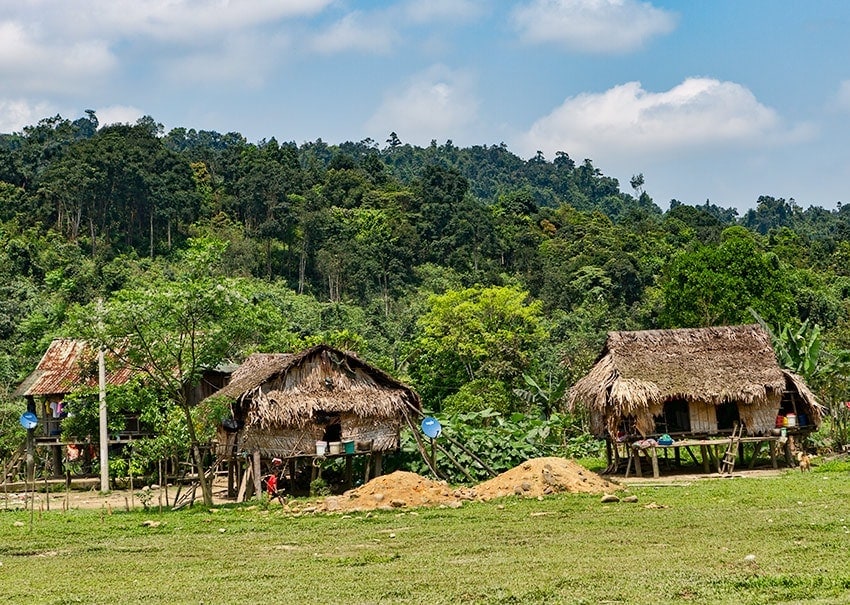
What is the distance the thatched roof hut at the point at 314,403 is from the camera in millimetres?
27172

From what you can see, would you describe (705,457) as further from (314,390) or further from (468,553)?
(468,553)

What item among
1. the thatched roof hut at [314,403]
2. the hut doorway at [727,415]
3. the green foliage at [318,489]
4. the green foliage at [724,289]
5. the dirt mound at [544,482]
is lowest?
the green foliage at [318,489]

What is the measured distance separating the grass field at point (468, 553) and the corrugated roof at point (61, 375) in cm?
1259

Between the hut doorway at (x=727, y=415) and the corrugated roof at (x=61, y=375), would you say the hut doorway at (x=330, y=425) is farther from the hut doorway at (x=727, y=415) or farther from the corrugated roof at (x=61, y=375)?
the hut doorway at (x=727, y=415)

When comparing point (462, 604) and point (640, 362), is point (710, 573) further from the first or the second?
point (640, 362)

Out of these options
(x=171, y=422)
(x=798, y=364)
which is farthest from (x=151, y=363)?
(x=798, y=364)

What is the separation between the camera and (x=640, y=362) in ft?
101

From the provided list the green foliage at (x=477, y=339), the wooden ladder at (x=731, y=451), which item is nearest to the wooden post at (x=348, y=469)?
the wooden ladder at (x=731, y=451)

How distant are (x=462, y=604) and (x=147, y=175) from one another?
66054 millimetres

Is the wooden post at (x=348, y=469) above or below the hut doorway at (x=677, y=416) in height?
below

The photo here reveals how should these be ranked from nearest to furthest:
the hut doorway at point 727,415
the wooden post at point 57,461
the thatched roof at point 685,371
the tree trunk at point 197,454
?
the tree trunk at point 197,454 → the thatched roof at point 685,371 → the hut doorway at point 727,415 → the wooden post at point 57,461

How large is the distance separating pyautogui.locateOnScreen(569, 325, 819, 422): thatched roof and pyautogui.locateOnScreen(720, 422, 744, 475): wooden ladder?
0.89 metres

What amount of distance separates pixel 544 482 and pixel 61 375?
69.4 ft

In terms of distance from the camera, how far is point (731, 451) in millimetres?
29594
